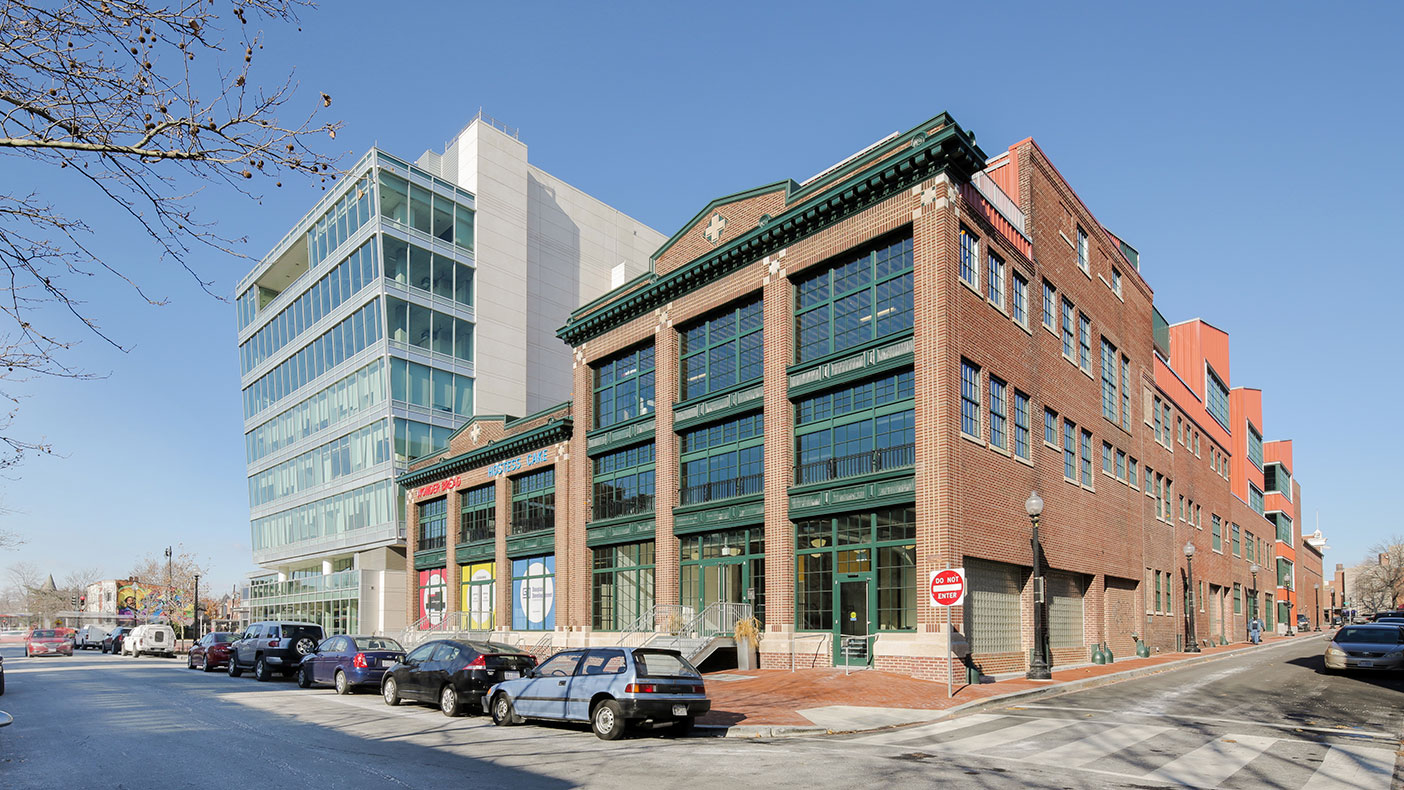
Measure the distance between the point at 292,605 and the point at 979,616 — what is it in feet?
166

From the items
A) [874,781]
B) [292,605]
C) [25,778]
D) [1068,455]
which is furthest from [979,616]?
[292,605]

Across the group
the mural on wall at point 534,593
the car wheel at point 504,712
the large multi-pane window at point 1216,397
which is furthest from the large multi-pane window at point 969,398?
the large multi-pane window at point 1216,397

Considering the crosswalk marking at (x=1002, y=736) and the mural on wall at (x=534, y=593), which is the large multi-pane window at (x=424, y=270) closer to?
the mural on wall at (x=534, y=593)

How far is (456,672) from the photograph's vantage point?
19.2 meters

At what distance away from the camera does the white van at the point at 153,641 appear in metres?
55.8

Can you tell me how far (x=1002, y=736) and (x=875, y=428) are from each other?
1147 cm

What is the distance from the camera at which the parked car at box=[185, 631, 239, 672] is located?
37062mm

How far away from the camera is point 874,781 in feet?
35.7

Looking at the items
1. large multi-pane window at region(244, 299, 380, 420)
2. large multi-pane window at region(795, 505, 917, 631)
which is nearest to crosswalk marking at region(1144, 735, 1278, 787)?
large multi-pane window at region(795, 505, 917, 631)

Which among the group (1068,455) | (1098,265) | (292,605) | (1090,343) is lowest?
(292,605)

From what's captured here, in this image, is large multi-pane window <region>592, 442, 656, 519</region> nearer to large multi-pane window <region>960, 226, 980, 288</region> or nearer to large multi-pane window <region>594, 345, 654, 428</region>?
large multi-pane window <region>594, 345, 654, 428</region>

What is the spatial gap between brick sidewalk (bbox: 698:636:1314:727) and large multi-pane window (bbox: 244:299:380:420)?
35.4 m

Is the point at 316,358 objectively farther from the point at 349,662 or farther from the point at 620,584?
the point at 349,662

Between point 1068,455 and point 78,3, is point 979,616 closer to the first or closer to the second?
point 1068,455
